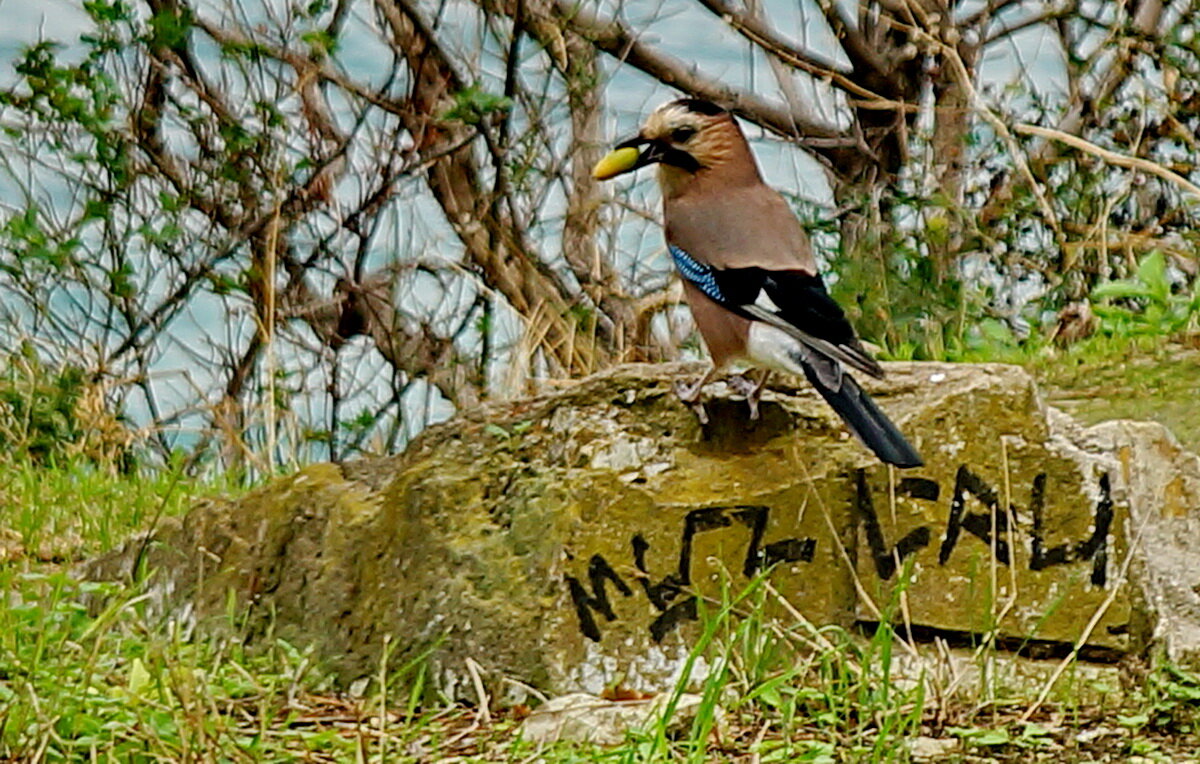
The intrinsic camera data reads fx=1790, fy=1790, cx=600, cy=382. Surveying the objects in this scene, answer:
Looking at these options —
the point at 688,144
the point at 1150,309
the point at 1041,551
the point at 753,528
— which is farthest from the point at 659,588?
the point at 1150,309

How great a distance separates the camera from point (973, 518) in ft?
12.9

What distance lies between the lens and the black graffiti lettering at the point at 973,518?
3914mm

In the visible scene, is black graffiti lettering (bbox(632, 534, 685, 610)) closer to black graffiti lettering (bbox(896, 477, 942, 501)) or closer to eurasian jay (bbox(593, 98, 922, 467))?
eurasian jay (bbox(593, 98, 922, 467))

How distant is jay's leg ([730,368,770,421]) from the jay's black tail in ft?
0.55

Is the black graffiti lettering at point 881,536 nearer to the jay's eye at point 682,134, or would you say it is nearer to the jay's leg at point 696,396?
the jay's leg at point 696,396

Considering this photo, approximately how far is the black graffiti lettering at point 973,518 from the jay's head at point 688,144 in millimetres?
1190

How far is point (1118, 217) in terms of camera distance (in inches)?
370

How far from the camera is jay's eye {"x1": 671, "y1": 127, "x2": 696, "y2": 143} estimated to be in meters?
4.70

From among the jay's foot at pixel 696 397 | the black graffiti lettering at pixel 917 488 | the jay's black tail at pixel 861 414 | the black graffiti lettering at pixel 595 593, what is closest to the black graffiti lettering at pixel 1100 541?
the black graffiti lettering at pixel 917 488

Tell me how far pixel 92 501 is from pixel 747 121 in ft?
15.1

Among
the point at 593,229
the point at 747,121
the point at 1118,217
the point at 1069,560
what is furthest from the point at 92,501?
the point at 1118,217

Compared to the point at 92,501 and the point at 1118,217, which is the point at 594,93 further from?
the point at 92,501

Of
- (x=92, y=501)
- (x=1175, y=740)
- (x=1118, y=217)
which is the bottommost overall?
(x=1175, y=740)

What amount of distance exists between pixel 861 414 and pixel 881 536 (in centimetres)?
34
